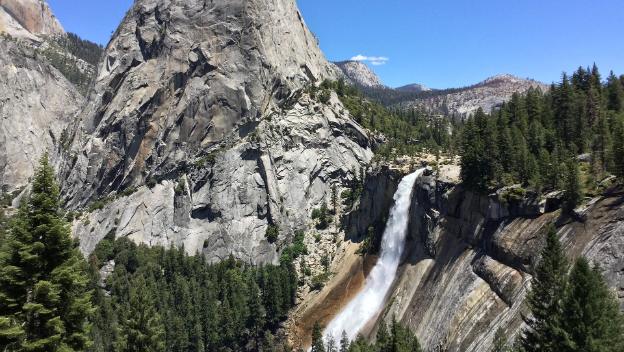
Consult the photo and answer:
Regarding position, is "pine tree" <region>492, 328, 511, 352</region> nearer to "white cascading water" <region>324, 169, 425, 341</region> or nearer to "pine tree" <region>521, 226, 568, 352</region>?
"pine tree" <region>521, 226, 568, 352</region>

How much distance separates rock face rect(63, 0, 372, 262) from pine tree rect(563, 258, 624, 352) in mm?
99953

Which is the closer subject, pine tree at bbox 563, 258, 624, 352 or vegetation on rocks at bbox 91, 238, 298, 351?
pine tree at bbox 563, 258, 624, 352

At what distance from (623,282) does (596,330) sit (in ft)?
61.3

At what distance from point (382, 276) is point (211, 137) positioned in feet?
234

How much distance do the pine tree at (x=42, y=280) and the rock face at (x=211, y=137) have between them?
342 feet

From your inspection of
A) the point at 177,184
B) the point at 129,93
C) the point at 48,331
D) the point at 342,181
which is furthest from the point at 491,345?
the point at 129,93

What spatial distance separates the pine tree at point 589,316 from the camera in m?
28.2

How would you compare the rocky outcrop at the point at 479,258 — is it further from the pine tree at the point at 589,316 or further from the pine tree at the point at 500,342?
the pine tree at the point at 589,316

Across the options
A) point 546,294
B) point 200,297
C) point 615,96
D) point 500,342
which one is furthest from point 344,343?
point 615,96

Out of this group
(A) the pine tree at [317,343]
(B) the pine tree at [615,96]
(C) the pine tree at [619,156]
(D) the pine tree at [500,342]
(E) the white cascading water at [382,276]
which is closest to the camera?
(D) the pine tree at [500,342]

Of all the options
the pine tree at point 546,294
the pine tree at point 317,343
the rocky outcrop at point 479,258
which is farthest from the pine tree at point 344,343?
the pine tree at point 546,294

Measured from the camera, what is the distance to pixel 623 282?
142 ft

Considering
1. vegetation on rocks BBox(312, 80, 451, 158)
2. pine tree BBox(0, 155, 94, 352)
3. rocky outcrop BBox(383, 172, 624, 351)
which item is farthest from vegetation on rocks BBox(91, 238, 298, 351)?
pine tree BBox(0, 155, 94, 352)

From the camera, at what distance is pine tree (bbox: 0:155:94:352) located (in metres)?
19.9
